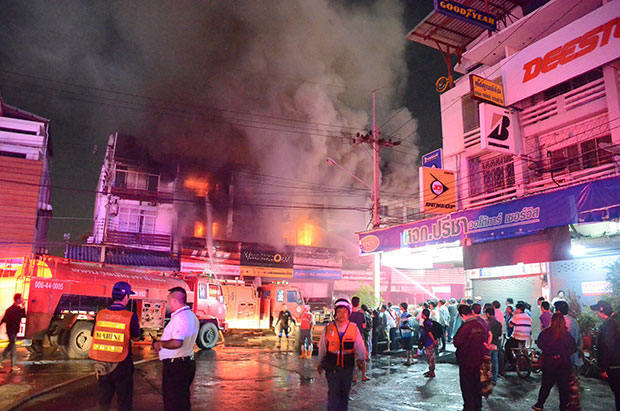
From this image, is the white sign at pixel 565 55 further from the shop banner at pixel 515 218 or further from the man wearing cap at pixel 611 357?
the man wearing cap at pixel 611 357

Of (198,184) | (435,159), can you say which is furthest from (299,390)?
(198,184)

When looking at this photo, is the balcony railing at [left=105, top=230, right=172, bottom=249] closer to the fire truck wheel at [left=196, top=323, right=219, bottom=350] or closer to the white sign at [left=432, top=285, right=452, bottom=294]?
the fire truck wheel at [left=196, top=323, right=219, bottom=350]

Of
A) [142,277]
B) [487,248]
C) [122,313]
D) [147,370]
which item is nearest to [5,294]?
[142,277]

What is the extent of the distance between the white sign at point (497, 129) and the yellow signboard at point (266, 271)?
21.4m

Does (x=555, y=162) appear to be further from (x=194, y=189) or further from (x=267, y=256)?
(x=194, y=189)

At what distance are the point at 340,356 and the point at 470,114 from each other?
45.0 feet

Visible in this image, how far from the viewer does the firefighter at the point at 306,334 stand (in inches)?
505

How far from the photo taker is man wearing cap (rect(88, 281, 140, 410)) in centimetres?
438

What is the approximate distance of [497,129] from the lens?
14164 millimetres

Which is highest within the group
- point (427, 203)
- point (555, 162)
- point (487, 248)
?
point (555, 162)

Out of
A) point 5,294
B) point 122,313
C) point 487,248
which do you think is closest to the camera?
point 122,313

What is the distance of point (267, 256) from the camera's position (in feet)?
108

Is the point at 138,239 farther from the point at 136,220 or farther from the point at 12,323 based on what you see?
the point at 12,323

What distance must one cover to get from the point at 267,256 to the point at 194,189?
25.9 ft
